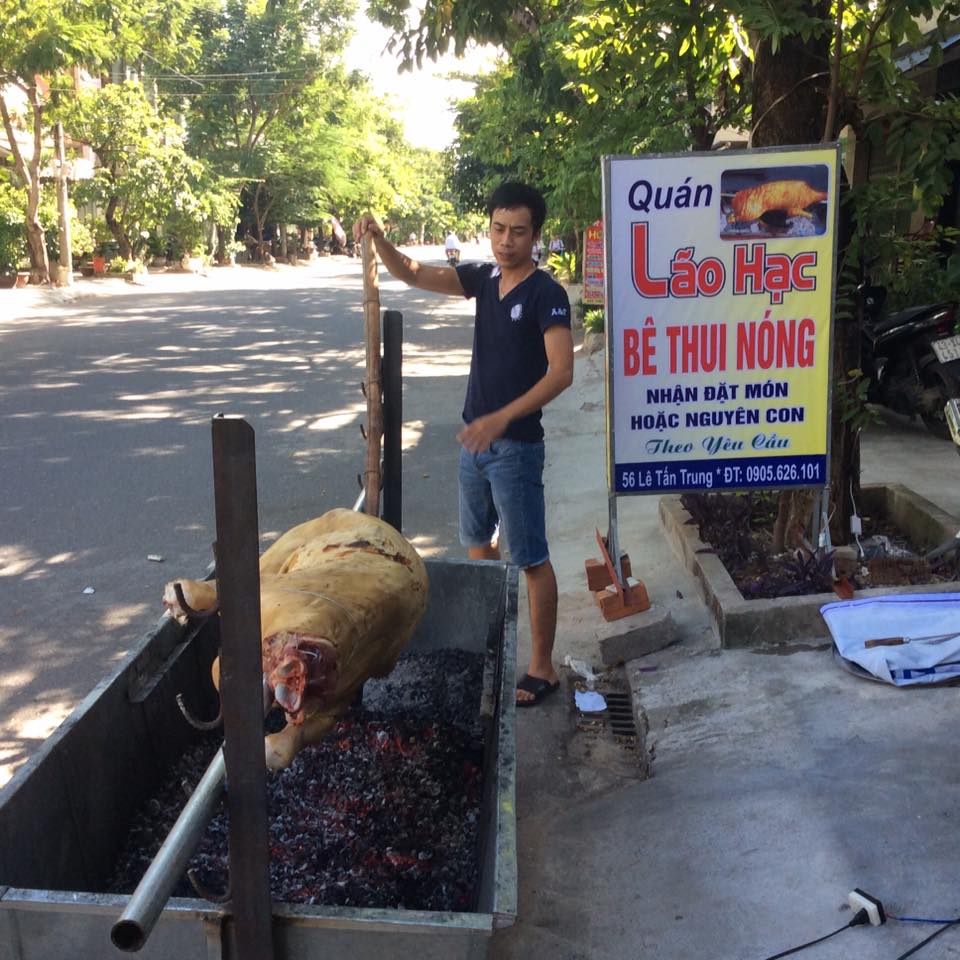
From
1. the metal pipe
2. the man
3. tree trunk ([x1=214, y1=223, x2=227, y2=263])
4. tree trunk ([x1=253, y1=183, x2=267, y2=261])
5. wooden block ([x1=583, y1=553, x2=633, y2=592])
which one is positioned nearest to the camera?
the metal pipe

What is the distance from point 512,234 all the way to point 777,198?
1338mm

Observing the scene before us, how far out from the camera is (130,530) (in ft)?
20.3

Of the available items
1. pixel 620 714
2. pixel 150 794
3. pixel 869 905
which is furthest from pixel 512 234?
pixel 869 905

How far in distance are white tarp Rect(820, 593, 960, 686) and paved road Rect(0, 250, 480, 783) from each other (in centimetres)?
278

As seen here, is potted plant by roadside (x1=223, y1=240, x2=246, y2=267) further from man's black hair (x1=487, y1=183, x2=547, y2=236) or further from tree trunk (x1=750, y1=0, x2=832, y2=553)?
man's black hair (x1=487, y1=183, x2=547, y2=236)

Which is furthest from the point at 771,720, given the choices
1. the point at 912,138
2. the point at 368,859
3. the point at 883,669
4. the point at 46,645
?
the point at 46,645

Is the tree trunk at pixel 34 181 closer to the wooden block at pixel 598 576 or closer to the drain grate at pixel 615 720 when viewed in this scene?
the wooden block at pixel 598 576

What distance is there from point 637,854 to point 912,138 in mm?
3267

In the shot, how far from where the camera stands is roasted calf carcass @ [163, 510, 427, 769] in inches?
75.7

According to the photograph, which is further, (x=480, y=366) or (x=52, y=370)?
(x=52, y=370)

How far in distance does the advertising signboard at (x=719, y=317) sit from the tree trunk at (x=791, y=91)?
1.51 feet

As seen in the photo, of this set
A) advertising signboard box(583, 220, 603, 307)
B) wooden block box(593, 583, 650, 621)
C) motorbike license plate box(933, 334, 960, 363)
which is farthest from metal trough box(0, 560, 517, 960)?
advertising signboard box(583, 220, 603, 307)

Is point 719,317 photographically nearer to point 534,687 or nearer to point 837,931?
point 534,687

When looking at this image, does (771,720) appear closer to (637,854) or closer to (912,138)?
(637,854)
